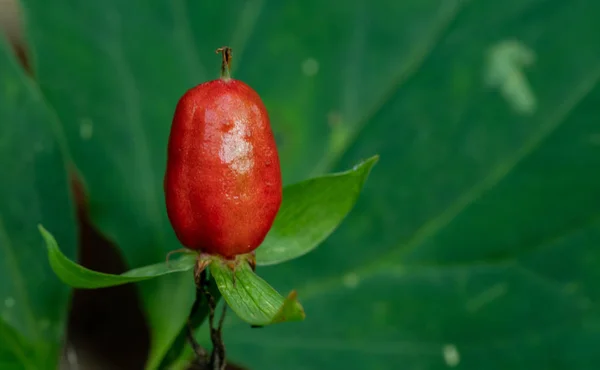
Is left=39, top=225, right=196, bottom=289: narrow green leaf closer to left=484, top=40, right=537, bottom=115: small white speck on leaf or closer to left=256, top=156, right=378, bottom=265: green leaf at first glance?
left=256, top=156, right=378, bottom=265: green leaf

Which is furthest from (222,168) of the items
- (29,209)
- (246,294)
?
(29,209)

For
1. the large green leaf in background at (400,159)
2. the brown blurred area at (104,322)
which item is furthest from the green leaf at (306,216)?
the brown blurred area at (104,322)

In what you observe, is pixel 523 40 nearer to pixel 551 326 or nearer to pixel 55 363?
pixel 551 326

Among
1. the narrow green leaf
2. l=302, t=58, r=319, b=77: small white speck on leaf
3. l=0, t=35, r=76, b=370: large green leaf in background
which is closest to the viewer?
the narrow green leaf

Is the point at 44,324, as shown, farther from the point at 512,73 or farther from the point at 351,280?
the point at 512,73

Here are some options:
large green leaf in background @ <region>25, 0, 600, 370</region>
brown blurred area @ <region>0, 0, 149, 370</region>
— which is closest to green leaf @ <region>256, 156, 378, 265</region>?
large green leaf in background @ <region>25, 0, 600, 370</region>

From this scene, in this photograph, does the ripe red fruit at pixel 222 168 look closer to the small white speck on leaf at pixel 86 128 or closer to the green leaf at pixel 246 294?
the green leaf at pixel 246 294

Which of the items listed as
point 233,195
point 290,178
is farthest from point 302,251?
point 290,178
